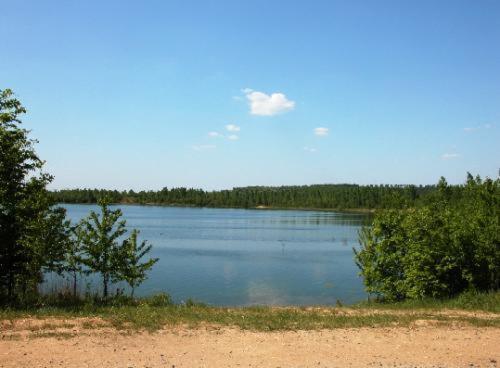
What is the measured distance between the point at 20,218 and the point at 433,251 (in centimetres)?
1537

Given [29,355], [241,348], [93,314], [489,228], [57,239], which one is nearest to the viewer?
[29,355]

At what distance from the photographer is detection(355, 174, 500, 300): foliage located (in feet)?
62.2

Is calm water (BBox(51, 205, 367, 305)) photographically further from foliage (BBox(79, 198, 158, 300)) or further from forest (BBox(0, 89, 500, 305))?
foliage (BBox(79, 198, 158, 300))

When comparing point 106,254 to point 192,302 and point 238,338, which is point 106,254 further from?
point 238,338

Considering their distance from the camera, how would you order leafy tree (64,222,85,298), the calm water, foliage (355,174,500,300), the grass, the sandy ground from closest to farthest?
1. the sandy ground
2. the grass
3. leafy tree (64,222,85,298)
4. foliage (355,174,500,300)
5. the calm water

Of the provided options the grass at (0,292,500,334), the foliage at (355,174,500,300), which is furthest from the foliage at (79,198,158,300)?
the foliage at (355,174,500,300)

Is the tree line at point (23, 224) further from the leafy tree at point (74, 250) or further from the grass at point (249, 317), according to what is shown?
the grass at point (249, 317)

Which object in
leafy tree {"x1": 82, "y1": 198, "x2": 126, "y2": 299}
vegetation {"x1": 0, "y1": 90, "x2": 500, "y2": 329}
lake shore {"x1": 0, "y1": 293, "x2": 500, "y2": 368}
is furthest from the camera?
leafy tree {"x1": 82, "y1": 198, "x2": 126, "y2": 299}

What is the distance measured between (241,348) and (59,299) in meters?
9.16

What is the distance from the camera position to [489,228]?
62.5 ft

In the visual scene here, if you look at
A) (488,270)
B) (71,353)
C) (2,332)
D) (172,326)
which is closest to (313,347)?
(172,326)

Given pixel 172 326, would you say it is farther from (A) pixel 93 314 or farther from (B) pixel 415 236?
(B) pixel 415 236

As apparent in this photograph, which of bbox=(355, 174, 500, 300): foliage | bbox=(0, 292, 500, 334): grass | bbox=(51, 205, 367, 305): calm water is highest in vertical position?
bbox=(355, 174, 500, 300): foliage

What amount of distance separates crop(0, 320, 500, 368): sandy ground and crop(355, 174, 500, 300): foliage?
286 inches
